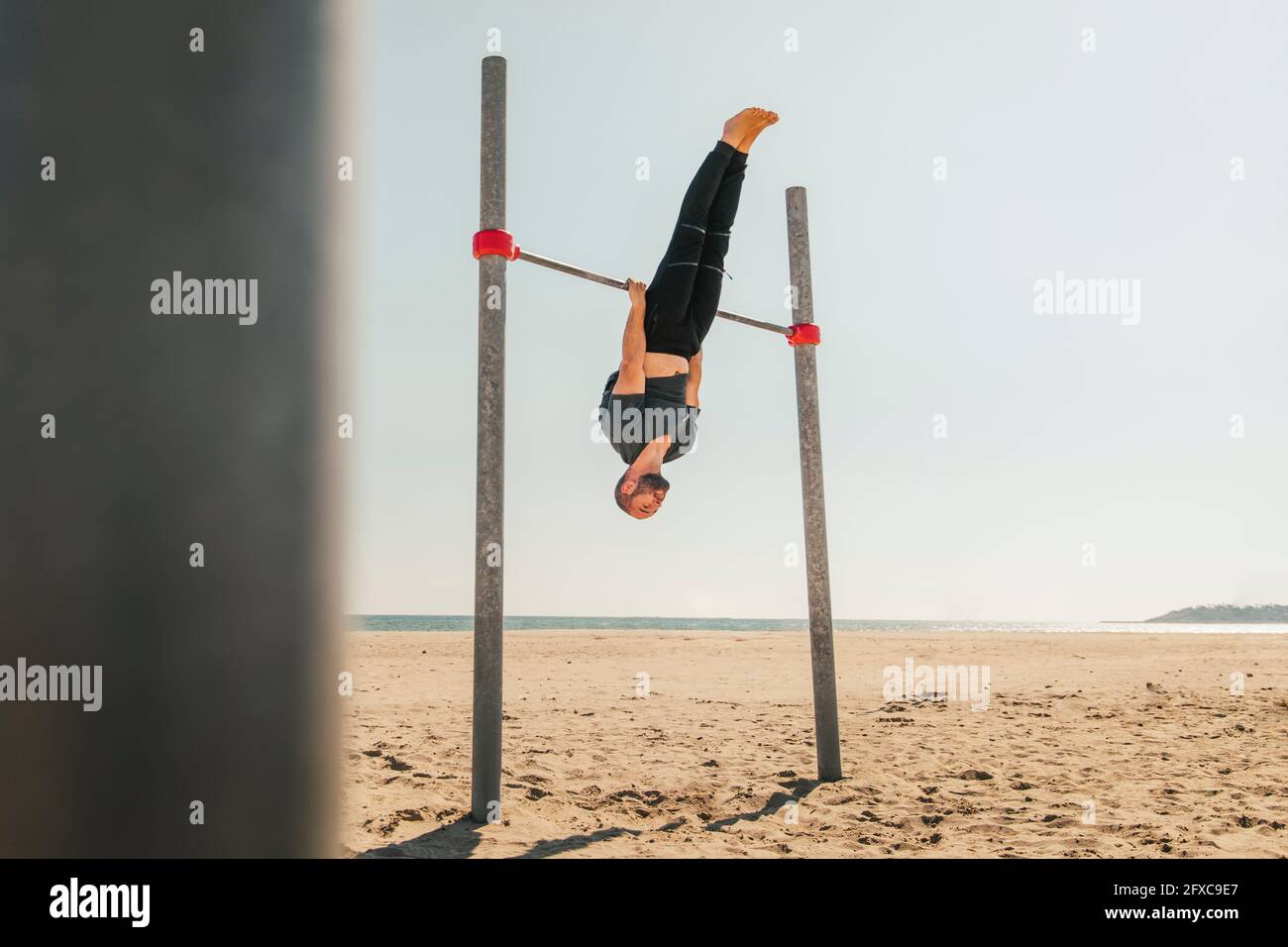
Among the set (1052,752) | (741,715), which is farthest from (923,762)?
(741,715)

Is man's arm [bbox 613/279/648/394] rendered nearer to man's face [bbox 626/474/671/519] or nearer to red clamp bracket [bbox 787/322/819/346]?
man's face [bbox 626/474/671/519]

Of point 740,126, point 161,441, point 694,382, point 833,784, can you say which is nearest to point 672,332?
point 694,382

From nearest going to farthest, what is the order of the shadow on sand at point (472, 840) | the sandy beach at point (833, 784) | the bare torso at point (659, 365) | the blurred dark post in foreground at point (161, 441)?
the blurred dark post in foreground at point (161, 441) → the shadow on sand at point (472, 840) → the sandy beach at point (833, 784) → the bare torso at point (659, 365)

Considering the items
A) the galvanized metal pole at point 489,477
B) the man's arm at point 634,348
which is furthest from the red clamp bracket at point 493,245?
the man's arm at point 634,348

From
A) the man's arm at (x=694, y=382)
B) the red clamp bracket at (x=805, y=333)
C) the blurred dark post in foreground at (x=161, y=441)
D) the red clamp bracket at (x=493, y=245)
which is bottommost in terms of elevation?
the blurred dark post in foreground at (x=161, y=441)

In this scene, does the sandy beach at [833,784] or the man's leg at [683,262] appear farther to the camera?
the man's leg at [683,262]

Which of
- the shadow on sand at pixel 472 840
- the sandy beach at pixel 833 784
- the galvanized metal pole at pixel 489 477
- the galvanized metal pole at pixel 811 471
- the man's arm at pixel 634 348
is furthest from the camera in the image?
the galvanized metal pole at pixel 811 471

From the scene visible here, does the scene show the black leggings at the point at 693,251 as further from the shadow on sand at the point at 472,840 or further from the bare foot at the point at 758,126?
the shadow on sand at the point at 472,840

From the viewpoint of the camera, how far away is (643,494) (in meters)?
4.52

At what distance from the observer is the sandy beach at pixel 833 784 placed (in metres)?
3.97

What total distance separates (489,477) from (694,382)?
4.25 feet

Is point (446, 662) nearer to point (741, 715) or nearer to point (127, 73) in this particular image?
point (741, 715)

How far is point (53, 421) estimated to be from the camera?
877 millimetres

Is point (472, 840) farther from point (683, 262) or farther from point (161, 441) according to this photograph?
point (161, 441)
